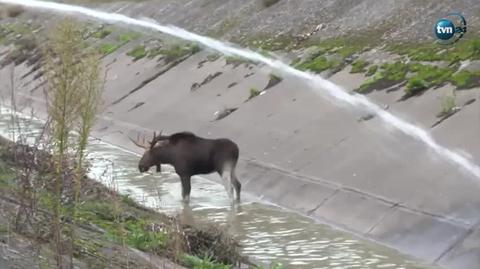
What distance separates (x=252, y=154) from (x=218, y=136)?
6.44ft

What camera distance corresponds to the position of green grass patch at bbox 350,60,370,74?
2109 centimetres

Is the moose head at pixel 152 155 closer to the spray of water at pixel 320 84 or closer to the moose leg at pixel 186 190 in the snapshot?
the moose leg at pixel 186 190

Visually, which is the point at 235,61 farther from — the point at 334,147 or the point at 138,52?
the point at 334,147

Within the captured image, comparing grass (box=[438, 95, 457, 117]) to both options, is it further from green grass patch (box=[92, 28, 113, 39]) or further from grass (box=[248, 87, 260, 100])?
green grass patch (box=[92, 28, 113, 39])

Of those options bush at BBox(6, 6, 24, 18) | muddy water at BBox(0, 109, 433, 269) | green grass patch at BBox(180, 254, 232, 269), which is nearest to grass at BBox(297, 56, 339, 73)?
muddy water at BBox(0, 109, 433, 269)

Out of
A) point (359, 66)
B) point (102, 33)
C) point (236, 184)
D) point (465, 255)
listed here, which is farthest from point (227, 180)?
point (102, 33)

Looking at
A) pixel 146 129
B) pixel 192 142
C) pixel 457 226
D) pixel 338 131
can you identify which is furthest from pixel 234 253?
pixel 146 129

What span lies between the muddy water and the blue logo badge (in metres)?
6.60

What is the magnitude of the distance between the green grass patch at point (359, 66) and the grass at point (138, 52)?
33.2 ft

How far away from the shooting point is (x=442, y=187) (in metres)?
14.3

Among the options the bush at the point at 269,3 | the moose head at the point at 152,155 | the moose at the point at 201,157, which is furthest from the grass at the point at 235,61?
the moose at the point at 201,157

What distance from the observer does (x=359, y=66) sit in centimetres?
2131

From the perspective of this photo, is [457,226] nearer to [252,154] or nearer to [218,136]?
[252,154]

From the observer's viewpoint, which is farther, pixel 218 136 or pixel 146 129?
pixel 146 129
